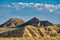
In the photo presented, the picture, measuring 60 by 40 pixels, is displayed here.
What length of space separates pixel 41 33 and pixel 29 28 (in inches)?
163

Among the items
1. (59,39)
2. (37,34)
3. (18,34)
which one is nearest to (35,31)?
(37,34)

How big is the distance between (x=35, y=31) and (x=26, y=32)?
272cm

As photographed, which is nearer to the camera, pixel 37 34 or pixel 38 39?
pixel 38 39

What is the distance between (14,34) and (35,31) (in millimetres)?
5018

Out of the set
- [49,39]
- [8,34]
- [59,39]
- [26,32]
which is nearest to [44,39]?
[49,39]

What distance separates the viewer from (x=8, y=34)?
55.4m

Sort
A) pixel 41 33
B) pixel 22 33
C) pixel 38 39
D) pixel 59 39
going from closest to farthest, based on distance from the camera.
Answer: pixel 38 39
pixel 59 39
pixel 22 33
pixel 41 33

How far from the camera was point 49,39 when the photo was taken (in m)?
44.7

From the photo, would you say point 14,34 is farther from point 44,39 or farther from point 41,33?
point 44,39

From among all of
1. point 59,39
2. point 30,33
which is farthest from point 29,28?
point 59,39

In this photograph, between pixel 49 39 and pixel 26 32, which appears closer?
pixel 49 39

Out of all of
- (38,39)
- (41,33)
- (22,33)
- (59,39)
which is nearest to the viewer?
(38,39)

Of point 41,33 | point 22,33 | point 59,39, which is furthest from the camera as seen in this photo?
point 41,33

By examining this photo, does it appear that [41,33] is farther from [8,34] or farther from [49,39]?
[49,39]
